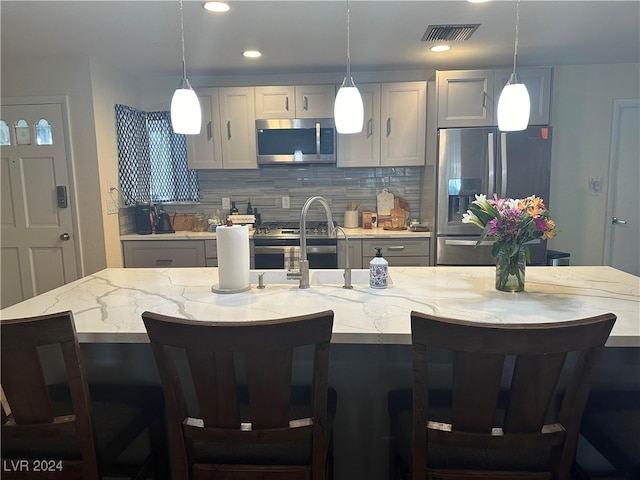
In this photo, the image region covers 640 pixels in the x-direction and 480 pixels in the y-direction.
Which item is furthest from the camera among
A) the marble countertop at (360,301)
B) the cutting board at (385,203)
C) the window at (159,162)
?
the cutting board at (385,203)

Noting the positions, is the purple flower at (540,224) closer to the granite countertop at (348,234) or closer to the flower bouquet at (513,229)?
the flower bouquet at (513,229)

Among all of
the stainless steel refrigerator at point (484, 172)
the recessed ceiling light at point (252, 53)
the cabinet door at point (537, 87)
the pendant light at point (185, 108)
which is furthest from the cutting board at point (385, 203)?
the pendant light at point (185, 108)

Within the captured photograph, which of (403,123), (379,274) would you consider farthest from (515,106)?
(403,123)

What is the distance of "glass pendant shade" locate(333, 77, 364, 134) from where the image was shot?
5.38 feet

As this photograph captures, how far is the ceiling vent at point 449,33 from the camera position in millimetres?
2711

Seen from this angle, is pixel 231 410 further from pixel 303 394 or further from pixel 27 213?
pixel 27 213

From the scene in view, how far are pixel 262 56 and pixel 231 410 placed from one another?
2.95 meters

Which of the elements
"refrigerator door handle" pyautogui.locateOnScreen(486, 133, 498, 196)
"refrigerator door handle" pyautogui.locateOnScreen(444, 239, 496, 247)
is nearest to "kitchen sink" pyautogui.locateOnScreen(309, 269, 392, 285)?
"refrigerator door handle" pyautogui.locateOnScreen(444, 239, 496, 247)

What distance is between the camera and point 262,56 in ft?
11.0

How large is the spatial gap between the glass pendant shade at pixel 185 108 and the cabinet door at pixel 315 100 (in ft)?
7.18

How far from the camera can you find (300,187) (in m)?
4.19

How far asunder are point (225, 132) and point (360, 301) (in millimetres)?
2715

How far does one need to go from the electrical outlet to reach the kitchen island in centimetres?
185

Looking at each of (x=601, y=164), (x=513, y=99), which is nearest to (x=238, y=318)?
(x=513, y=99)
